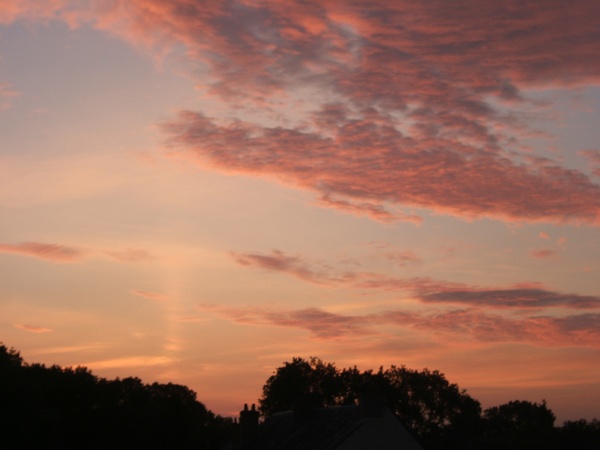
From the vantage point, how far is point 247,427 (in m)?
71.4

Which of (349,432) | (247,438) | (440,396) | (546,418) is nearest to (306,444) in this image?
(349,432)

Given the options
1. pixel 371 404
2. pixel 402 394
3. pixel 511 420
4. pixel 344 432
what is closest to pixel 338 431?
pixel 344 432

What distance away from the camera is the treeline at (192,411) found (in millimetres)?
65125

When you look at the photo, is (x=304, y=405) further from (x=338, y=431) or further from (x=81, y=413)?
(x=81, y=413)

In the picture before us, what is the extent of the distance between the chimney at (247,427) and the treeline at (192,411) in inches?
152

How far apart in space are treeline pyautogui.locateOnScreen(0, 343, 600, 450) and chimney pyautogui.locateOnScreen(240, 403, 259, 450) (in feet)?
12.6

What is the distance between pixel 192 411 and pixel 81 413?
82.1 feet

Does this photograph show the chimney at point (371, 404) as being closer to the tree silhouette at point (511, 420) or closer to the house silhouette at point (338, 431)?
the house silhouette at point (338, 431)

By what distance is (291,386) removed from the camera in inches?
4692

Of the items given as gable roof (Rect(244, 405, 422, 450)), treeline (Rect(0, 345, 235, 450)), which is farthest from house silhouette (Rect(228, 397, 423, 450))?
treeline (Rect(0, 345, 235, 450))

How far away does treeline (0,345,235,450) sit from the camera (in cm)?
6353

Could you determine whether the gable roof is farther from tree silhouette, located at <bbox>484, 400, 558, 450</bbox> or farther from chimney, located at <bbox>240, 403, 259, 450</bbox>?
tree silhouette, located at <bbox>484, 400, 558, 450</bbox>

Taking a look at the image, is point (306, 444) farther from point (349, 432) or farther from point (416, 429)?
point (416, 429)

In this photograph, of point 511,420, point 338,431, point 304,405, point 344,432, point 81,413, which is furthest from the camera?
point 511,420
